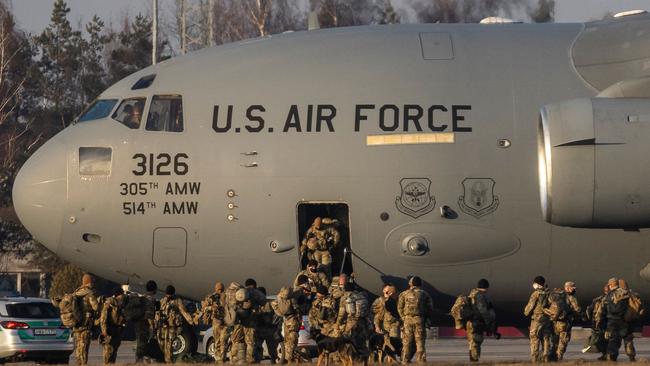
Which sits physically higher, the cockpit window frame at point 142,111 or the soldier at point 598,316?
the cockpit window frame at point 142,111

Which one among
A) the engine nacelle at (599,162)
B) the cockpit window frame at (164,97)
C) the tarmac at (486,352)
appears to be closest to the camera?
the engine nacelle at (599,162)

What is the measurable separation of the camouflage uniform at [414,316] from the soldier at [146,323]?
4081mm

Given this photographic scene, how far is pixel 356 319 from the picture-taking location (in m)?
21.8

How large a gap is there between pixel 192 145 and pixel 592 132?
20.6 ft

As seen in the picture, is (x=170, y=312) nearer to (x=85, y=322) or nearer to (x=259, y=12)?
(x=85, y=322)

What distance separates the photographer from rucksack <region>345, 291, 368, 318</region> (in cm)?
2167

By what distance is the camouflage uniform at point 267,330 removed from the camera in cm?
2317

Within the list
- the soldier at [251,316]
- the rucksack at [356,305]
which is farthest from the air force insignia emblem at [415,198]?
the soldier at [251,316]

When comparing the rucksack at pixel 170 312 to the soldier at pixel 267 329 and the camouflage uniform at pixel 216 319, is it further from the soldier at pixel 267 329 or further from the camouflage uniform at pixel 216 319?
the soldier at pixel 267 329

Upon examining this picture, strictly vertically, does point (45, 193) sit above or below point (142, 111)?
below

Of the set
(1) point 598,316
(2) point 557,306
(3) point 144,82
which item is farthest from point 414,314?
(3) point 144,82

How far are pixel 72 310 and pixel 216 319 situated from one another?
7.71 feet

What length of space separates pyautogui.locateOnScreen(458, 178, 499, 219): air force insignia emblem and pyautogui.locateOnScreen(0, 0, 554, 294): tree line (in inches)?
1788

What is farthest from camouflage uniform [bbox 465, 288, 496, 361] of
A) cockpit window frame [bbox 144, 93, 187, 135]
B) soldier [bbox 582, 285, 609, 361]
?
cockpit window frame [bbox 144, 93, 187, 135]
